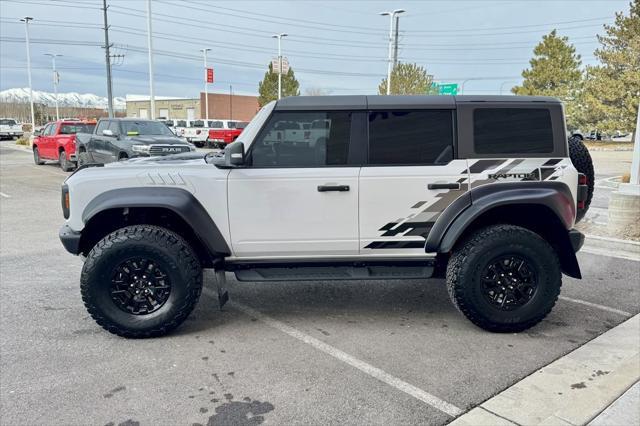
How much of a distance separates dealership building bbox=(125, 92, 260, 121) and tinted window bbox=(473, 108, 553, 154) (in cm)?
6699

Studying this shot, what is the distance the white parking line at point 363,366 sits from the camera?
3.06m

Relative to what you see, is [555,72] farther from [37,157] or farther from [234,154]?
[234,154]

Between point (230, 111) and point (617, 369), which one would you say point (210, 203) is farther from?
point (230, 111)

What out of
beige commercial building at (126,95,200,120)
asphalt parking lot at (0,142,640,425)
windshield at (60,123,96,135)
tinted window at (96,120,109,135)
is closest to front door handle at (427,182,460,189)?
asphalt parking lot at (0,142,640,425)

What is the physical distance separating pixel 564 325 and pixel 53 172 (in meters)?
17.1

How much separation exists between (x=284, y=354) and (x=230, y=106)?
70.4 metres

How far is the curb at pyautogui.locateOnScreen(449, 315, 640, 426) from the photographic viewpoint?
2.91 meters

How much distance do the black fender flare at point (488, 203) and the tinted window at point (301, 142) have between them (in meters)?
0.96

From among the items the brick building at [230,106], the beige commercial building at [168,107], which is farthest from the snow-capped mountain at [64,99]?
the brick building at [230,106]

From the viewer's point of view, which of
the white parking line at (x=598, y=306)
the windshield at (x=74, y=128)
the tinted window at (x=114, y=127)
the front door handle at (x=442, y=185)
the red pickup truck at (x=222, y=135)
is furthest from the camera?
the red pickup truck at (x=222, y=135)

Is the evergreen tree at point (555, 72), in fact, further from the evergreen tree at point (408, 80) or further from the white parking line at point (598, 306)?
the white parking line at point (598, 306)

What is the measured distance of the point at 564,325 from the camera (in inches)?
172

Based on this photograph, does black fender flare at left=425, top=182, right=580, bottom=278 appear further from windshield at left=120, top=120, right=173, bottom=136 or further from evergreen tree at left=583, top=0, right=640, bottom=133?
evergreen tree at left=583, top=0, right=640, bottom=133

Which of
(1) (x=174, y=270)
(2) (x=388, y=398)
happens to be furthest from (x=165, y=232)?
(2) (x=388, y=398)
